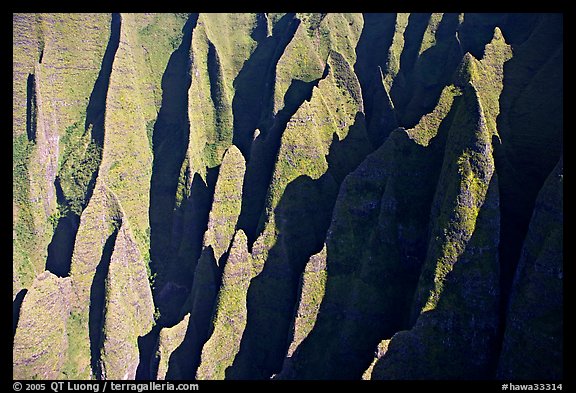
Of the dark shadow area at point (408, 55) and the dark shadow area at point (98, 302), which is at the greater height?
the dark shadow area at point (408, 55)

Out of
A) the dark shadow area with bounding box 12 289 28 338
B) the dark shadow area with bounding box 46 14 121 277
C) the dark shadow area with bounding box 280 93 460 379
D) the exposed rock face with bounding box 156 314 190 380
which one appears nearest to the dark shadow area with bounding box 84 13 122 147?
the dark shadow area with bounding box 46 14 121 277

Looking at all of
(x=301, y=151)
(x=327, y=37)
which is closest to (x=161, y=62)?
(x=327, y=37)

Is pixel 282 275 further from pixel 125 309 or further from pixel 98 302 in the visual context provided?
pixel 98 302

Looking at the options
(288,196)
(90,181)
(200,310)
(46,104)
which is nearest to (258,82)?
(288,196)

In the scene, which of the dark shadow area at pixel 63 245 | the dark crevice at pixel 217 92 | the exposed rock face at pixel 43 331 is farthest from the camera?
the dark crevice at pixel 217 92

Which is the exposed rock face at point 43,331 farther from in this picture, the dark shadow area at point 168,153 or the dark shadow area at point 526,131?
the dark shadow area at point 526,131

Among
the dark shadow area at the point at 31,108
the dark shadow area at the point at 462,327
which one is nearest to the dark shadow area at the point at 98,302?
the dark shadow area at the point at 31,108

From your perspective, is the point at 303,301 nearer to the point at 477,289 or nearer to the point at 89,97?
the point at 477,289
